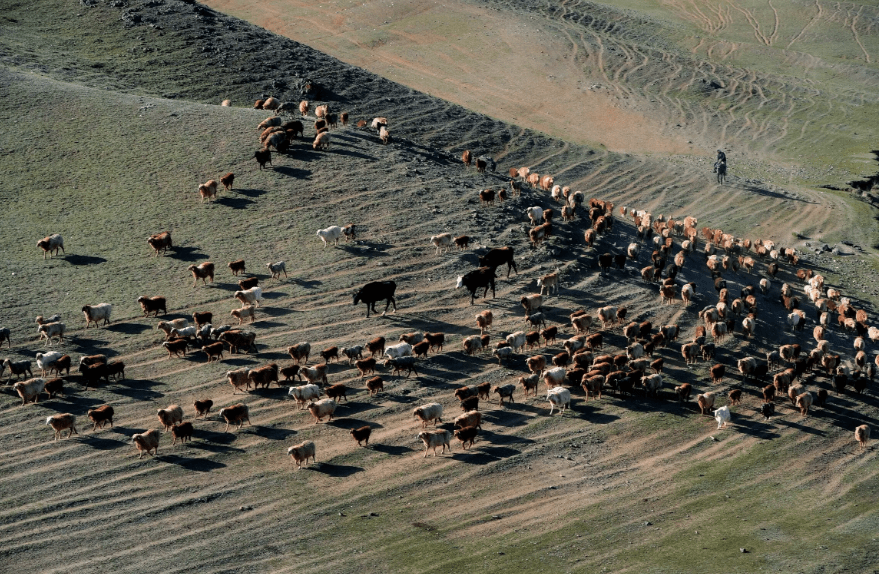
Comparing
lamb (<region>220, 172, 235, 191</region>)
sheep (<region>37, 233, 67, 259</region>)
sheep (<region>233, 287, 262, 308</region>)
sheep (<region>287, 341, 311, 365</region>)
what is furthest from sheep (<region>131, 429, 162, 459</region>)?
lamb (<region>220, 172, 235, 191</region>)

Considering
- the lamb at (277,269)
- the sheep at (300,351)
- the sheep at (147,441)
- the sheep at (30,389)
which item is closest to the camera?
the sheep at (147,441)

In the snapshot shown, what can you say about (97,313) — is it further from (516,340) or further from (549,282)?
(549,282)

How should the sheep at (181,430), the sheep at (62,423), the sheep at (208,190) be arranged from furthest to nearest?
the sheep at (208,190), the sheep at (181,430), the sheep at (62,423)

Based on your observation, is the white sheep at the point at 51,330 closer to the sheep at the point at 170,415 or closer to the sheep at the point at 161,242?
the sheep at the point at 170,415

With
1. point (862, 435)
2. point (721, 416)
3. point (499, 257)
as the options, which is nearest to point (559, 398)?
point (721, 416)

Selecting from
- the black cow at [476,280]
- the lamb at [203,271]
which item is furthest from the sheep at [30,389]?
the black cow at [476,280]
